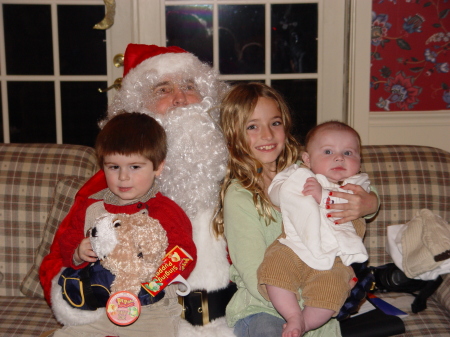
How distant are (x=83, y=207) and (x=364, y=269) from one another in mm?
1068

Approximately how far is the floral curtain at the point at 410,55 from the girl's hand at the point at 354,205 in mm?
1683

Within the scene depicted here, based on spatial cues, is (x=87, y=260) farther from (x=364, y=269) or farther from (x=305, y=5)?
(x=305, y=5)

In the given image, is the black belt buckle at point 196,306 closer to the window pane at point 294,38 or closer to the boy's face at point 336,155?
the boy's face at point 336,155

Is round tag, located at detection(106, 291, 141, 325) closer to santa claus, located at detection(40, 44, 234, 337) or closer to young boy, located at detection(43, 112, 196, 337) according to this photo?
young boy, located at detection(43, 112, 196, 337)

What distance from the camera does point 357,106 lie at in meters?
3.39

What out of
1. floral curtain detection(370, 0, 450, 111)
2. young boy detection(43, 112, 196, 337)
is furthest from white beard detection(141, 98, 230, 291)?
floral curtain detection(370, 0, 450, 111)

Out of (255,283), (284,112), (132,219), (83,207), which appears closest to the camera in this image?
(132,219)

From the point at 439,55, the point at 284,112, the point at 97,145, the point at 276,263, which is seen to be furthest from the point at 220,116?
the point at 439,55

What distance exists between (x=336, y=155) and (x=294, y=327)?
25.6 inches

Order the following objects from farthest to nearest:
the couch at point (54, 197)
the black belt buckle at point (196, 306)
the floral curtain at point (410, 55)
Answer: the floral curtain at point (410, 55) < the couch at point (54, 197) < the black belt buckle at point (196, 306)

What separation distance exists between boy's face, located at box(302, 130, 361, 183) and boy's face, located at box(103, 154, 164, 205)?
0.63 m

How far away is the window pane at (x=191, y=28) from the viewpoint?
344 cm

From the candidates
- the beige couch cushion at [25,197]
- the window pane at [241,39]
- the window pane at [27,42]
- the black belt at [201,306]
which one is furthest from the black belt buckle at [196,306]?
the window pane at [27,42]

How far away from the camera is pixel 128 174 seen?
1752 millimetres
